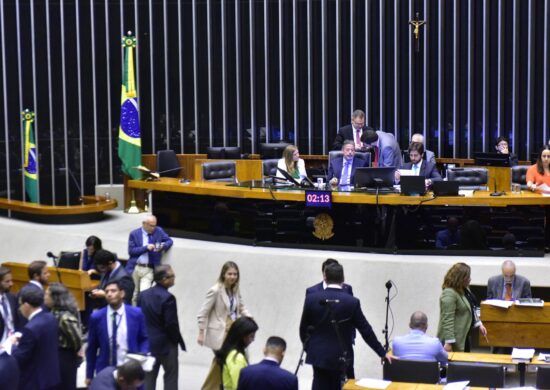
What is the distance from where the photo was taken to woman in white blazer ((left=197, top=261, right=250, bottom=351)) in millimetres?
8570

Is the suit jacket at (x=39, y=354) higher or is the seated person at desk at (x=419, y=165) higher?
the seated person at desk at (x=419, y=165)

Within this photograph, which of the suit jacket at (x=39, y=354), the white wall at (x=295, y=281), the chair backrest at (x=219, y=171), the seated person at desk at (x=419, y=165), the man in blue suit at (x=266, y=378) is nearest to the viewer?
the man in blue suit at (x=266, y=378)

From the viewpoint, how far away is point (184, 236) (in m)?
12.3

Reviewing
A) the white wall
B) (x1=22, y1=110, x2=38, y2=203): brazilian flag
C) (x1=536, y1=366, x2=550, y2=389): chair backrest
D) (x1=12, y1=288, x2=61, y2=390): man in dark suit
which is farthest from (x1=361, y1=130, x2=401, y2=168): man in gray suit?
(x1=12, y1=288, x2=61, y2=390): man in dark suit

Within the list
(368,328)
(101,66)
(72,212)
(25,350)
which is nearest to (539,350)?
(368,328)

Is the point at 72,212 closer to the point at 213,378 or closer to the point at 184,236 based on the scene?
the point at 184,236

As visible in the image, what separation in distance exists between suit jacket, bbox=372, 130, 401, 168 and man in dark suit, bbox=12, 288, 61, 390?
20.0 feet

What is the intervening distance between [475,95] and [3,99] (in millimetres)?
6831

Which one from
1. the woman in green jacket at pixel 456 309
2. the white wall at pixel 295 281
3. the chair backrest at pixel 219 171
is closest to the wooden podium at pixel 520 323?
the woman in green jacket at pixel 456 309

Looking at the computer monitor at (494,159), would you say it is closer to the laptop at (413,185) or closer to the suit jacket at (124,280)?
the laptop at (413,185)

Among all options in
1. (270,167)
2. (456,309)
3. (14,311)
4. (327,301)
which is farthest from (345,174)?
(14,311)

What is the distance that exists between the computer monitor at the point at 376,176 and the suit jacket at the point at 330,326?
3.24 m

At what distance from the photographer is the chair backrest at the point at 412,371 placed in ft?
25.8

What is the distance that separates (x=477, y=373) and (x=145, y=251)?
4.30 m
